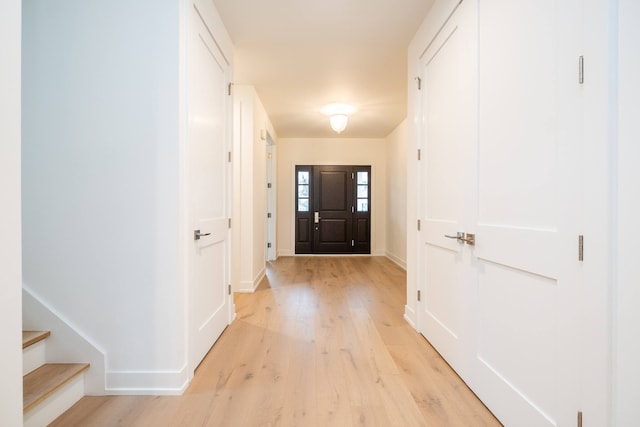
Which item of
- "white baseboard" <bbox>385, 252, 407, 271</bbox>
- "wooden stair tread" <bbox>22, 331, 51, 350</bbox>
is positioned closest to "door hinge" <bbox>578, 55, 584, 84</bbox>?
"wooden stair tread" <bbox>22, 331, 51, 350</bbox>

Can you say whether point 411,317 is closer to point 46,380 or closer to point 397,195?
point 46,380

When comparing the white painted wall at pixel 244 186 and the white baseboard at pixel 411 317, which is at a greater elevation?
the white painted wall at pixel 244 186

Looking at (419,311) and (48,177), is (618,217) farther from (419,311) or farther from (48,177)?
(48,177)

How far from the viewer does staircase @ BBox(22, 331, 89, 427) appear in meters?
1.48

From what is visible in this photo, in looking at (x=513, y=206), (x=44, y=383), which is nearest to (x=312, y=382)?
(x=44, y=383)

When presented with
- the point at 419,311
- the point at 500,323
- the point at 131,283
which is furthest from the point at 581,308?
the point at 131,283

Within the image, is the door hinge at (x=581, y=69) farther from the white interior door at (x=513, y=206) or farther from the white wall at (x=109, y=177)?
the white wall at (x=109, y=177)

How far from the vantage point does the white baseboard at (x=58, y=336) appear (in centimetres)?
177

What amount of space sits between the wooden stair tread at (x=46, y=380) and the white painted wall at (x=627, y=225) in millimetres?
2239

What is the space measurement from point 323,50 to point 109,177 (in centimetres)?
233

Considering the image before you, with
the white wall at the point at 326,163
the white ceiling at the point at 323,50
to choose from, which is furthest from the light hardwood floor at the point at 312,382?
the white wall at the point at 326,163

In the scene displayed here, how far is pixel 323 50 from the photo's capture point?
3207mm

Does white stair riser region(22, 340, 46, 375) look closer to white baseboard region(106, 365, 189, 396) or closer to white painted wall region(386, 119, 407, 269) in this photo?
white baseboard region(106, 365, 189, 396)
